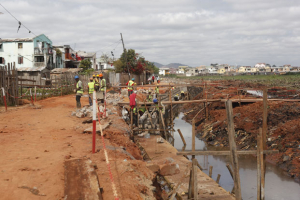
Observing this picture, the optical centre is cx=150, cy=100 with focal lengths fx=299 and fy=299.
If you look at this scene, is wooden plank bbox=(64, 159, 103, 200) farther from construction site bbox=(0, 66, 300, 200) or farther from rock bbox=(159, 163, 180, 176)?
rock bbox=(159, 163, 180, 176)

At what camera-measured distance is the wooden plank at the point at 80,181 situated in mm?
4949

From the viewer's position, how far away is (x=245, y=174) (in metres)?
13.1

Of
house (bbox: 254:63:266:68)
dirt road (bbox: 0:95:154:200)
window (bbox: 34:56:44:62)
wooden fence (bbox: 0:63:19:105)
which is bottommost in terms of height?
dirt road (bbox: 0:95:154:200)

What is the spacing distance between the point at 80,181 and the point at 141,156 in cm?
592

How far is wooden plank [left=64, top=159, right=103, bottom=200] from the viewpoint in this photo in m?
4.95

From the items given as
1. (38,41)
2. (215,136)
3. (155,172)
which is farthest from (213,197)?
(38,41)

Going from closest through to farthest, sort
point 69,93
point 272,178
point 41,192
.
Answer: point 41,192, point 272,178, point 69,93

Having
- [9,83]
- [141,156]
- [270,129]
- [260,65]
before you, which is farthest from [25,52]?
[260,65]

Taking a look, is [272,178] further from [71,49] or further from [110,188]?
[71,49]

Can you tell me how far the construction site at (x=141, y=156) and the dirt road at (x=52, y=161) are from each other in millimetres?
19

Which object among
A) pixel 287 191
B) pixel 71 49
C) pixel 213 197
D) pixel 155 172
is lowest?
pixel 287 191

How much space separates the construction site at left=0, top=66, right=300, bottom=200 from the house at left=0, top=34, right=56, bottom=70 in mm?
31713

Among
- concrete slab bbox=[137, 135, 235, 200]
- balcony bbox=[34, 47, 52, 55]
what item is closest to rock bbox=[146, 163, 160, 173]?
concrete slab bbox=[137, 135, 235, 200]

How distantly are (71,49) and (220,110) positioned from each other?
43570 mm
